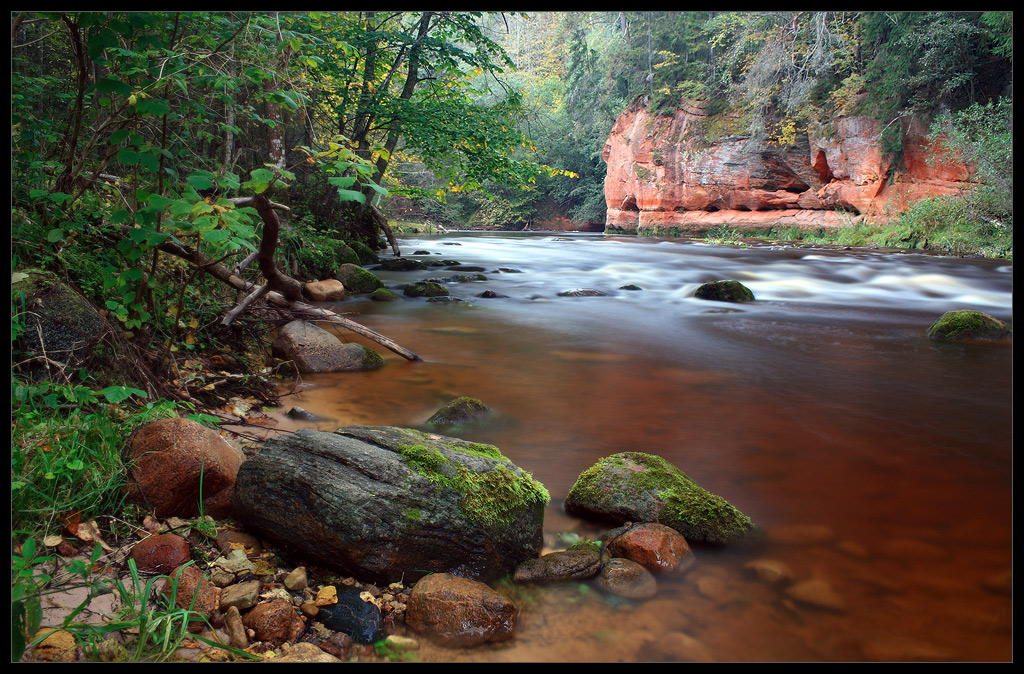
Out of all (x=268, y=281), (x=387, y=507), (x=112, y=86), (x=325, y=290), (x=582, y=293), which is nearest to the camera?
(x=112, y=86)

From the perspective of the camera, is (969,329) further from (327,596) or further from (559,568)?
(327,596)

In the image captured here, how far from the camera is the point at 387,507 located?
2408 mm

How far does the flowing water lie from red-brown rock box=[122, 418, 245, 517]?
4.11ft

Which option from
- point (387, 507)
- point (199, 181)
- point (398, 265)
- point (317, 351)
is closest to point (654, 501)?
point (387, 507)

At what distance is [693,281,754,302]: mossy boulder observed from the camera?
10430 mm

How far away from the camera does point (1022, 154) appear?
2.28m

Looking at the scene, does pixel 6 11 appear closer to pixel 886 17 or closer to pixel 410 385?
pixel 410 385

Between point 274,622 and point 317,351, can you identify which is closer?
point 274,622

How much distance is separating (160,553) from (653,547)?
2.05 meters

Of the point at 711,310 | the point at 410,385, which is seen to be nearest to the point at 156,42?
the point at 410,385

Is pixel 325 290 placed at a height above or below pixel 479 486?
above

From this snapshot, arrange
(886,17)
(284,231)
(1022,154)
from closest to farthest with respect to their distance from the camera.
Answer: (1022,154), (284,231), (886,17)

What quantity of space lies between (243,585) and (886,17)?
25.9m

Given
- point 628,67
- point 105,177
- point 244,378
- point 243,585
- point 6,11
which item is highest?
point 628,67
